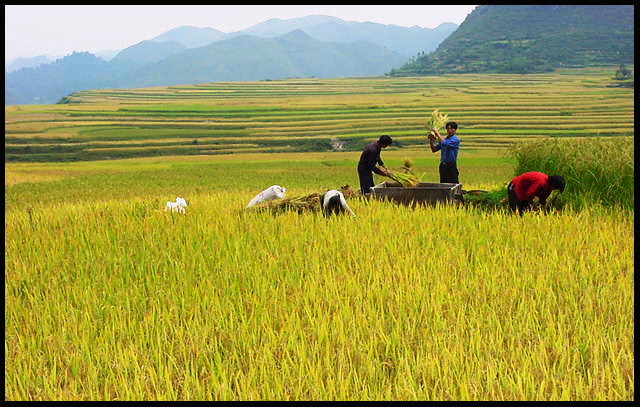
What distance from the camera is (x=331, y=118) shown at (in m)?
48.6

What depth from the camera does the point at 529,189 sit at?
5.79 m

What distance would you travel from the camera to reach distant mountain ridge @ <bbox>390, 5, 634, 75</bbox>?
9525 cm

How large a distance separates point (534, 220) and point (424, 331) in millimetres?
3414

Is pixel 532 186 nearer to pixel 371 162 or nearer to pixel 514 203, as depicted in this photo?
→ pixel 514 203

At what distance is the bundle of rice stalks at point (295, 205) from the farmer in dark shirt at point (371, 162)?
93 centimetres

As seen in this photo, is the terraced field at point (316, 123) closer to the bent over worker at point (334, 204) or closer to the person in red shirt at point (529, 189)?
the person in red shirt at point (529, 189)

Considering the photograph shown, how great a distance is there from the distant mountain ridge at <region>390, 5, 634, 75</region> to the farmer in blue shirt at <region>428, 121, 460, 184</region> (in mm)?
93420

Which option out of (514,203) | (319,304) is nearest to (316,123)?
(514,203)

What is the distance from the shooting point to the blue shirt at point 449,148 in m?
7.32

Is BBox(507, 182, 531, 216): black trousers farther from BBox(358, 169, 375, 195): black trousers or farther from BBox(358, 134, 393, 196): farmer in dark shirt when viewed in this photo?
BBox(358, 169, 375, 195): black trousers

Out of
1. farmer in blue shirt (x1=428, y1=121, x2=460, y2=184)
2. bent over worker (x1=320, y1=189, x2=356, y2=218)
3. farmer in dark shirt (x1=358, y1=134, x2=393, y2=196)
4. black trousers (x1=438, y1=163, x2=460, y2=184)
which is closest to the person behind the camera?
bent over worker (x1=320, y1=189, x2=356, y2=218)

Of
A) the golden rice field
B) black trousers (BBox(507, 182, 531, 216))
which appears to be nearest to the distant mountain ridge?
black trousers (BBox(507, 182, 531, 216))
